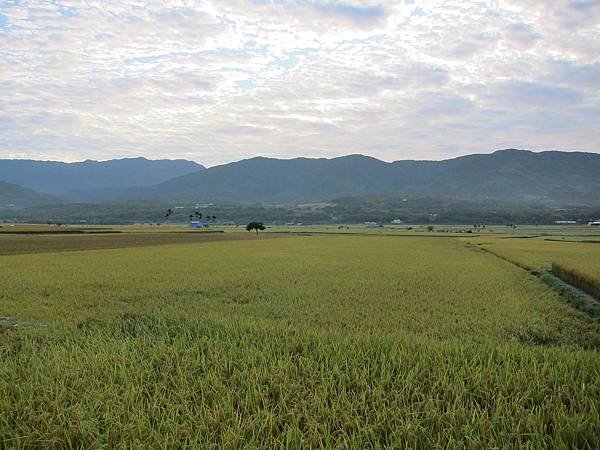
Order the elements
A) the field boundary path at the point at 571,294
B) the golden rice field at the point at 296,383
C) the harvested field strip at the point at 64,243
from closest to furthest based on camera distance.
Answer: the golden rice field at the point at 296,383, the field boundary path at the point at 571,294, the harvested field strip at the point at 64,243

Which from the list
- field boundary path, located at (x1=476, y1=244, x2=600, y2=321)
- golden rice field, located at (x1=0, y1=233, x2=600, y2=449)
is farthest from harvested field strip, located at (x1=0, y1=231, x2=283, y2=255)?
field boundary path, located at (x1=476, y1=244, x2=600, y2=321)

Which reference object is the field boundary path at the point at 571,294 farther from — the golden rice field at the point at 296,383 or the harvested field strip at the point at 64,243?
the harvested field strip at the point at 64,243

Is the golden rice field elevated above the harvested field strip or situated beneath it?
elevated above

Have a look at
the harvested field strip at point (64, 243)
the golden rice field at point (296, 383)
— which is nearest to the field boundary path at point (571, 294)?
the golden rice field at point (296, 383)

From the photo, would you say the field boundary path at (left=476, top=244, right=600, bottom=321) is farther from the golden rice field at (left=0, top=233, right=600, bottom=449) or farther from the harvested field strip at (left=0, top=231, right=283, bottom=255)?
the harvested field strip at (left=0, top=231, right=283, bottom=255)

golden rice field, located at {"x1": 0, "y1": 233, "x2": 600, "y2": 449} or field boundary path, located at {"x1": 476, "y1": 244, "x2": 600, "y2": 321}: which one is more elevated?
golden rice field, located at {"x1": 0, "y1": 233, "x2": 600, "y2": 449}

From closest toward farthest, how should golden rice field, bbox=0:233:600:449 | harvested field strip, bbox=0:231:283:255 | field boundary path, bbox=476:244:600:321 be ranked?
1. golden rice field, bbox=0:233:600:449
2. field boundary path, bbox=476:244:600:321
3. harvested field strip, bbox=0:231:283:255

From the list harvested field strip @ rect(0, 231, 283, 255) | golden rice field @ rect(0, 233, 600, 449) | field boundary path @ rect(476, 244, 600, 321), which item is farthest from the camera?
harvested field strip @ rect(0, 231, 283, 255)

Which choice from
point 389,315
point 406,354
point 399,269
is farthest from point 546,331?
point 399,269

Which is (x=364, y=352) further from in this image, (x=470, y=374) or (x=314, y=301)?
(x=314, y=301)

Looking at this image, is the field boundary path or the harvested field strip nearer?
the field boundary path

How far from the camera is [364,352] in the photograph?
23.8 feet

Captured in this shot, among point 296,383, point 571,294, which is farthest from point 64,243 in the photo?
point 296,383

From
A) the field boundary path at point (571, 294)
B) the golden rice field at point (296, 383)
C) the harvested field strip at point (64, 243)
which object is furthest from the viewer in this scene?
the harvested field strip at point (64, 243)
